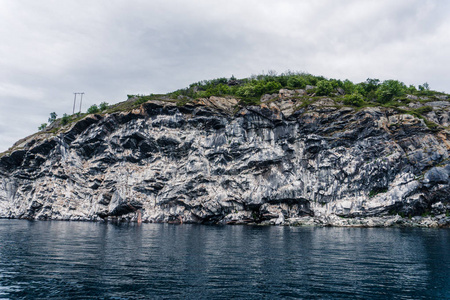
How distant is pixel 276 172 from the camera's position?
70.8 metres

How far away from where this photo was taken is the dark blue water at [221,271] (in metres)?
15.5

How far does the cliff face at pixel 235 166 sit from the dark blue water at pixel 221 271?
3415cm

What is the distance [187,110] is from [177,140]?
30.8 feet

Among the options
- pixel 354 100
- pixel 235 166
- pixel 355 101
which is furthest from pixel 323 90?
pixel 235 166

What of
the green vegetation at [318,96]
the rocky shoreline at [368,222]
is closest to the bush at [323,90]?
the green vegetation at [318,96]

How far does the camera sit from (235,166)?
72938 millimetres

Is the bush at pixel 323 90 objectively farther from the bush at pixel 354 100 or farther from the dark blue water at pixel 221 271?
the dark blue water at pixel 221 271

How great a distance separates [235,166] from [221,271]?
5300cm

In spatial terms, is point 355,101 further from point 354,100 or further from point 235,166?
point 235,166

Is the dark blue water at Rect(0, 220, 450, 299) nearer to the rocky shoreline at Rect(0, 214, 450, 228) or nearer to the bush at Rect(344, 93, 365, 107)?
the rocky shoreline at Rect(0, 214, 450, 228)

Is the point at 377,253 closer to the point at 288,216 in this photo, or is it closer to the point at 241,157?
the point at 288,216

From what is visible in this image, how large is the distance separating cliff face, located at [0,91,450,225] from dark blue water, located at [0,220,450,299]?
34150 mm

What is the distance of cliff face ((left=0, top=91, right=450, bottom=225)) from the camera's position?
63.0 m

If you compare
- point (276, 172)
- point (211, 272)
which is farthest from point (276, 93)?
point (211, 272)
